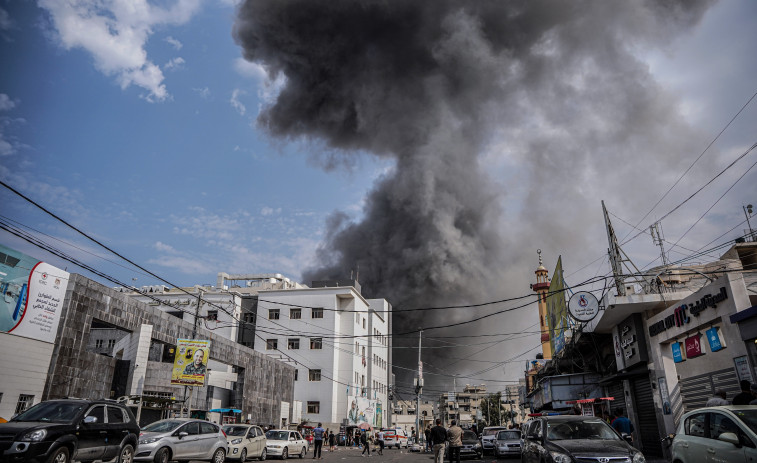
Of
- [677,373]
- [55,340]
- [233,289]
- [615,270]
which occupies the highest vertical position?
[233,289]

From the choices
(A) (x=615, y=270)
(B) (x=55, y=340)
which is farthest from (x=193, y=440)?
(A) (x=615, y=270)

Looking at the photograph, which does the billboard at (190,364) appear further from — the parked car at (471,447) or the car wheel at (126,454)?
the parked car at (471,447)

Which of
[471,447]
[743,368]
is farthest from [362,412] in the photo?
[743,368]

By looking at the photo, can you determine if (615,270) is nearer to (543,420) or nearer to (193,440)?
(543,420)

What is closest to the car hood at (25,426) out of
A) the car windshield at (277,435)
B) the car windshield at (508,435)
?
the car windshield at (277,435)

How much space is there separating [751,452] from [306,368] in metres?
50.0

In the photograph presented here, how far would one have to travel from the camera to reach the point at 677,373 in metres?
17.3

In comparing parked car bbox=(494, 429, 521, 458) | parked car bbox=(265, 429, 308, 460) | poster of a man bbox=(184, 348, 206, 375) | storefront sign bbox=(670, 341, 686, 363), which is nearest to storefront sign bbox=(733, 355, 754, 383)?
storefront sign bbox=(670, 341, 686, 363)

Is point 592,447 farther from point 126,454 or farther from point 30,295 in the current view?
point 30,295

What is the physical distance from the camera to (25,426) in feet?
28.8

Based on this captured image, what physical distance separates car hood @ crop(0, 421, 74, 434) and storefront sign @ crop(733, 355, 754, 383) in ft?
52.7

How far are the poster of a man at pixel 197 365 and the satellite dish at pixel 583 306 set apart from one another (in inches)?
708

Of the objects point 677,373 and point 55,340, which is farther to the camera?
point 55,340

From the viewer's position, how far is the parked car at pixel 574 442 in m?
8.00
